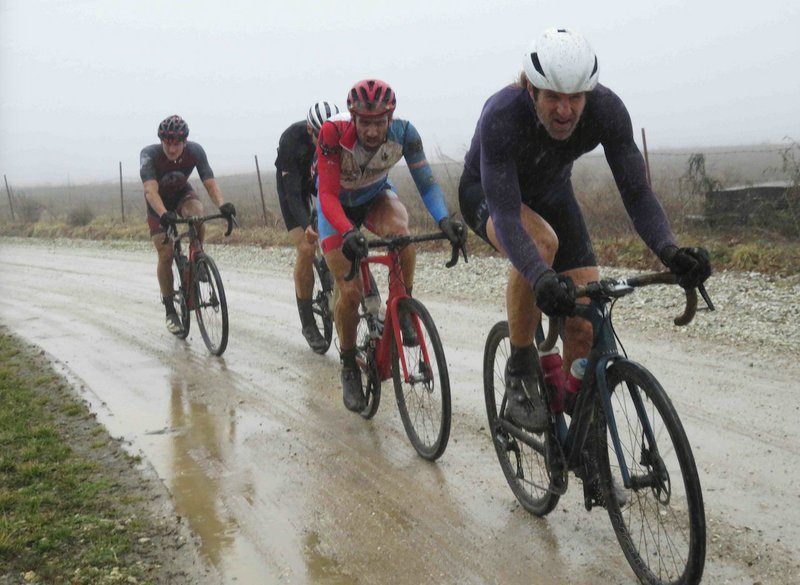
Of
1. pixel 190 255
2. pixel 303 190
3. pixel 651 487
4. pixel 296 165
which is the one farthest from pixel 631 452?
pixel 190 255

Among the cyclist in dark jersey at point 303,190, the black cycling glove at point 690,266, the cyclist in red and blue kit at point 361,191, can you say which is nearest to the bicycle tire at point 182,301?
the cyclist in dark jersey at point 303,190

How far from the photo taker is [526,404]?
399 centimetres

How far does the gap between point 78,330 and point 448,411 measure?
6261 millimetres

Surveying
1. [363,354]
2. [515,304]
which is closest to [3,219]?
[363,354]

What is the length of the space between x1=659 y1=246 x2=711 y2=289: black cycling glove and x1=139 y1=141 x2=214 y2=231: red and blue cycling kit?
6.26m

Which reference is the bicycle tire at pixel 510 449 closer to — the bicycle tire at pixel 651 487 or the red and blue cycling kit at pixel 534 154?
the bicycle tire at pixel 651 487

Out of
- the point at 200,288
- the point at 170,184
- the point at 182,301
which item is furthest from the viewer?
the point at 182,301

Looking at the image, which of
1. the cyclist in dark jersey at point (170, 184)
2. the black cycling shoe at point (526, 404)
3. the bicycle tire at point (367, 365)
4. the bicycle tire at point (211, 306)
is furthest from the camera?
the cyclist in dark jersey at point (170, 184)

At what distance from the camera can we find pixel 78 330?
9.82 meters

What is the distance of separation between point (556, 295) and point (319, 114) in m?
3.93

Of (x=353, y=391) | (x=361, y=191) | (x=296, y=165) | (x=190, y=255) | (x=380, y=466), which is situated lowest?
(x=380, y=466)

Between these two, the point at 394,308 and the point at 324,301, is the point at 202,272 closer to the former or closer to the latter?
the point at 324,301

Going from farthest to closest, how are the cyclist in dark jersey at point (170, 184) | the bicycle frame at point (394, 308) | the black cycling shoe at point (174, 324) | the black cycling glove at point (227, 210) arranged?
the black cycling shoe at point (174, 324) < the cyclist in dark jersey at point (170, 184) < the black cycling glove at point (227, 210) < the bicycle frame at point (394, 308)

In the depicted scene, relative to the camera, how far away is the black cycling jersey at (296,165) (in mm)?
7020
